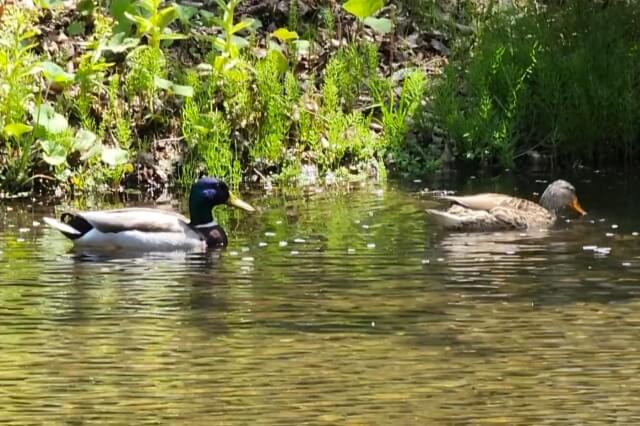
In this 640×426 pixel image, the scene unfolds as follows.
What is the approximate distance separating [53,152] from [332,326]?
5604mm

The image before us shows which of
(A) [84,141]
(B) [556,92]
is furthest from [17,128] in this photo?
(B) [556,92]

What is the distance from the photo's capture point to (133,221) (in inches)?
452

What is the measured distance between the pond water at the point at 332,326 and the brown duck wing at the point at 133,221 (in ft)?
1.09

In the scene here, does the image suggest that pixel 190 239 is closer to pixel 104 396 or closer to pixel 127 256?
pixel 127 256

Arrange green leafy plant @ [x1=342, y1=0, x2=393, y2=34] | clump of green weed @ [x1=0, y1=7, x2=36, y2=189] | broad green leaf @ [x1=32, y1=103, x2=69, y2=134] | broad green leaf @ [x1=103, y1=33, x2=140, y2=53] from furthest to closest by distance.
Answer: green leafy plant @ [x1=342, y1=0, x2=393, y2=34] → broad green leaf @ [x1=103, y1=33, x2=140, y2=53] → broad green leaf @ [x1=32, y1=103, x2=69, y2=134] → clump of green weed @ [x1=0, y1=7, x2=36, y2=189]

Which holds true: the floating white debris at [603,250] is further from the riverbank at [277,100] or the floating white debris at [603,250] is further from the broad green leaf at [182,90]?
the broad green leaf at [182,90]

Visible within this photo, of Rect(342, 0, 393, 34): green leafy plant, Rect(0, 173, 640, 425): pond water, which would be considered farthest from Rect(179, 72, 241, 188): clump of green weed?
Rect(342, 0, 393, 34): green leafy plant

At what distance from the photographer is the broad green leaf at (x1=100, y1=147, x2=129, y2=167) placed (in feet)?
45.1

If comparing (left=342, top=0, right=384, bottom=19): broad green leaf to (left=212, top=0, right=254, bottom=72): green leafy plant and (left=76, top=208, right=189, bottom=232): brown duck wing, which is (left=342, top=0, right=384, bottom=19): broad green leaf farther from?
(left=76, top=208, right=189, bottom=232): brown duck wing

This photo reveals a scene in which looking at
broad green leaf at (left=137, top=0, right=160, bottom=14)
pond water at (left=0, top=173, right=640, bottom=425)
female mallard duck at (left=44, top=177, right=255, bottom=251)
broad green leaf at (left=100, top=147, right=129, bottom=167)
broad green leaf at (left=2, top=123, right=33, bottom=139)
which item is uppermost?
broad green leaf at (left=137, top=0, right=160, bottom=14)

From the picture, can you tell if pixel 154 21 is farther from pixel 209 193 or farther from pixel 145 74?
pixel 209 193

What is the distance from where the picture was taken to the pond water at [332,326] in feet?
23.0

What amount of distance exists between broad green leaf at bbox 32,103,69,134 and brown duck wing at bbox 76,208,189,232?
220 cm

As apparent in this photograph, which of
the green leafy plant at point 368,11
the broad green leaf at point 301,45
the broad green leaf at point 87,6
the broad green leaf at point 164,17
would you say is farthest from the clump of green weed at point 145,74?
the green leafy plant at point 368,11
